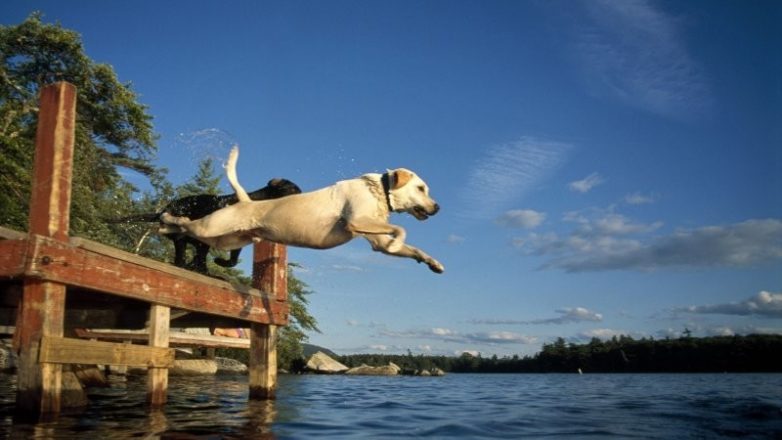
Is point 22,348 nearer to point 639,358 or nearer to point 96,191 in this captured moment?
point 96,191

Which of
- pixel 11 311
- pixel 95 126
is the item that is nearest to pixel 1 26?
pixel 95 126

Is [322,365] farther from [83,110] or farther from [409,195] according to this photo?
[409,195]

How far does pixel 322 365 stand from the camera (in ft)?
153

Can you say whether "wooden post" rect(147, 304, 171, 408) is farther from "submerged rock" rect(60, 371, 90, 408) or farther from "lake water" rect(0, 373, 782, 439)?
"submerged rock" rect(60, 371, 90, 408)

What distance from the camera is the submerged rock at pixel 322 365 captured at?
46.4 m

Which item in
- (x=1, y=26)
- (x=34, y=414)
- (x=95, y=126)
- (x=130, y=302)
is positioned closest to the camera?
(x=34, y=414)

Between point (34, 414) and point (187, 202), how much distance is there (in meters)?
3.73

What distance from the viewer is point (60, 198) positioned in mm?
6074

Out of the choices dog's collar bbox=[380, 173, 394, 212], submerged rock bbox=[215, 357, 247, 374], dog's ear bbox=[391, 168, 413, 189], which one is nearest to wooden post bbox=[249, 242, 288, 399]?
dog's collar bbox=[380, 173, 394, 212]

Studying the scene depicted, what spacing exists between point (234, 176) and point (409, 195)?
2519 millimetres

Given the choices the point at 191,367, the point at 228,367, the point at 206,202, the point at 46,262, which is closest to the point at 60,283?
the point at 46,262

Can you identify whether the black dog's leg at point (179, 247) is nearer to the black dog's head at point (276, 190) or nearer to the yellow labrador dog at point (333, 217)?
the yellow labrador dog at point (333, 217)

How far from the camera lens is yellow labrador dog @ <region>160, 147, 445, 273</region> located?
7258 mm

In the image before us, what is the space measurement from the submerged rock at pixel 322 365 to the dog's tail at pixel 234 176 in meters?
40.1
